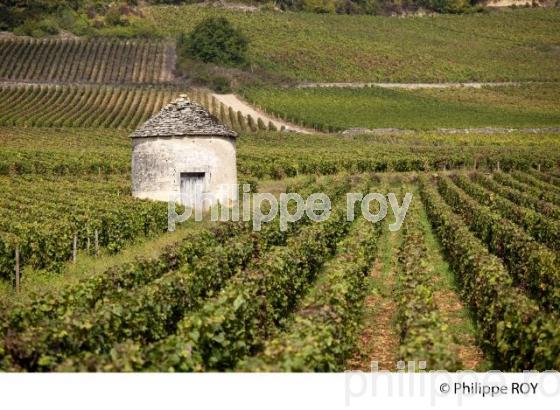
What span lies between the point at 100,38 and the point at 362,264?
96.7 m

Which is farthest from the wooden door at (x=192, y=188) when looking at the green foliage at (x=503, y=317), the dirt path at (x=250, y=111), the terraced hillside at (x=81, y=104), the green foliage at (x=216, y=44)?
the green foliage at (x=216, y=44)

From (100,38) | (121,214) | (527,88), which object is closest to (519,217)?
(121,214)

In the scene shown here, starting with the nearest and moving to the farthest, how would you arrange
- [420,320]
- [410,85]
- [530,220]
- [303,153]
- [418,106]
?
[420,320]
[530,220]
[303,153]
[418,106]
[410,85]

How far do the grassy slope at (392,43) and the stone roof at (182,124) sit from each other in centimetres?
6633

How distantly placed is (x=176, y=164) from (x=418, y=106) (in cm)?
5430

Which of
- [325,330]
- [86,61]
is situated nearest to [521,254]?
[325,330]

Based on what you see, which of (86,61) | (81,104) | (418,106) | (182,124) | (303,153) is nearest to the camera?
(182,124)

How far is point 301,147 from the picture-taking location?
56.7m

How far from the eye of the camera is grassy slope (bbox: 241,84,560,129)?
238ft

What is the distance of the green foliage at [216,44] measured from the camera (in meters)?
100

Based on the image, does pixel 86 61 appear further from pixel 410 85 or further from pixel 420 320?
pixel 420 320

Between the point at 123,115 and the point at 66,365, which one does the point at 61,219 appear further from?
the point at 123,115

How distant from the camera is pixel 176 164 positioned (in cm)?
3200

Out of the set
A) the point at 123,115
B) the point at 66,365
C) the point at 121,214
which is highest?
the point at 66,365
